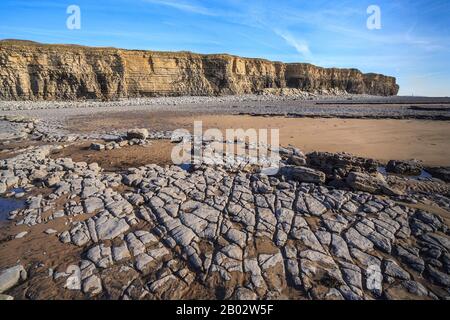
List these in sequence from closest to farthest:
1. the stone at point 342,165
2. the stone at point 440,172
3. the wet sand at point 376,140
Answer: the stone at point 342,165 → the stone at point 440,172 → the wet sand at point 376,140

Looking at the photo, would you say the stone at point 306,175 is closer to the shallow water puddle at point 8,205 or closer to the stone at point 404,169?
the stone at point 404,169

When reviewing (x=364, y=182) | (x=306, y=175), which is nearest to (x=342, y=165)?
(x=364, y=182)

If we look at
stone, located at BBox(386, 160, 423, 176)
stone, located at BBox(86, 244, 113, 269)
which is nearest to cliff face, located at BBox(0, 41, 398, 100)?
stone, located at BBox(86, 244, 113, 269)

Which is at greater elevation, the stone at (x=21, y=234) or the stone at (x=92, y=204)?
the stone at (x=92, y=204)

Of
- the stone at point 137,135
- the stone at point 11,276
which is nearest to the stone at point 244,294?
the stone at point 11,276

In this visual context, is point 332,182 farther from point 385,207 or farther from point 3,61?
point 3,61

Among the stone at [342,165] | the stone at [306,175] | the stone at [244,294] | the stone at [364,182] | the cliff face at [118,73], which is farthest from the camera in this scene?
the cliff face at [118,73]

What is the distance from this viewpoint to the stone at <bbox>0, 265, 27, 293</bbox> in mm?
3530

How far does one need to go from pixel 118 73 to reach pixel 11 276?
44.8 metres

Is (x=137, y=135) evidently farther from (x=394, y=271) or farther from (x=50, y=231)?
(x=394, y=271)

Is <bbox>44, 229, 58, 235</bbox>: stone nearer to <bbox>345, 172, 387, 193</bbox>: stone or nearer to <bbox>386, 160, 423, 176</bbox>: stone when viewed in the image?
<bbox>345, 172, 387, 193</bbox>: stone

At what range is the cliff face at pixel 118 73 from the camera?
1435 inches

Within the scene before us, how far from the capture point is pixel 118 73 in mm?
42938

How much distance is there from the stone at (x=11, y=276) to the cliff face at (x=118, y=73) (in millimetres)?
42842
